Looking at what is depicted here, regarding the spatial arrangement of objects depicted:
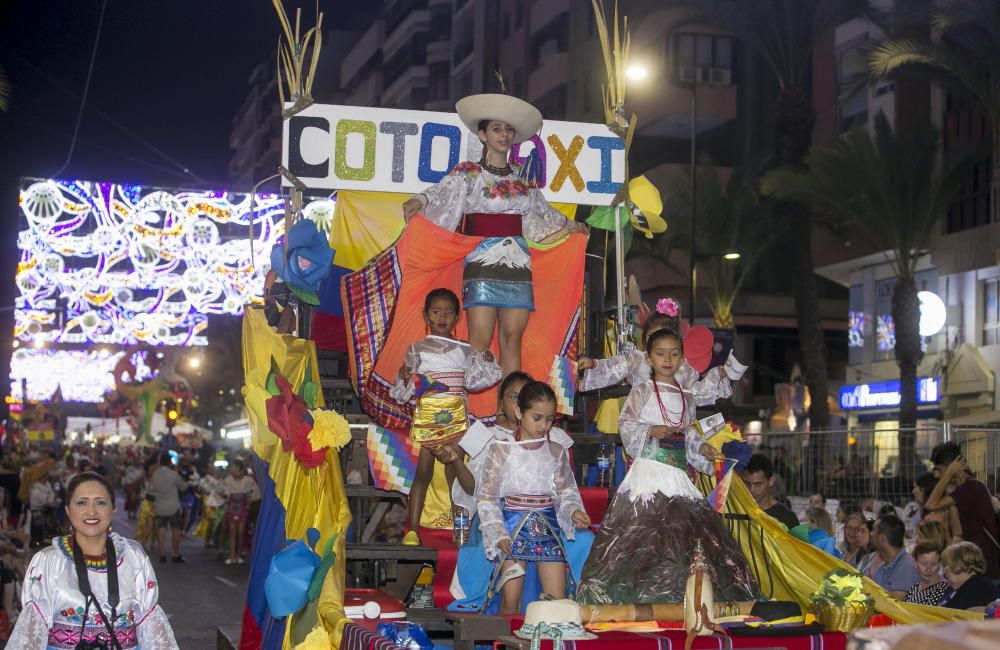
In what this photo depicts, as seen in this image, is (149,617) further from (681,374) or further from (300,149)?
(300,149)

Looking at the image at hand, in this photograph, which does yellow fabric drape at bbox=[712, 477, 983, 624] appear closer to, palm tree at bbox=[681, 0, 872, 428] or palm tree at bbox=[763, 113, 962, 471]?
palm tree at bbox=[763, 113, 962, 471]

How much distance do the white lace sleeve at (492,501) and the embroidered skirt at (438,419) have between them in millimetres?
922

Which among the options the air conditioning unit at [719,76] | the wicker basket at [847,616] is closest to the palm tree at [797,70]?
the air conditioning unit at [719,76]

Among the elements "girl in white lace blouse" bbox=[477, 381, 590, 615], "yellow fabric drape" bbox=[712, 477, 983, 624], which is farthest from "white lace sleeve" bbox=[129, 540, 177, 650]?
"yellow fabric drape" bbox=[712, 477, 983, 624]

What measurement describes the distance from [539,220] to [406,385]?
1641 mm

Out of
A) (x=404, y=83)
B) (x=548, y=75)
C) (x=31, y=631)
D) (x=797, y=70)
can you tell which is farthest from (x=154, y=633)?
(x=404, y=83)

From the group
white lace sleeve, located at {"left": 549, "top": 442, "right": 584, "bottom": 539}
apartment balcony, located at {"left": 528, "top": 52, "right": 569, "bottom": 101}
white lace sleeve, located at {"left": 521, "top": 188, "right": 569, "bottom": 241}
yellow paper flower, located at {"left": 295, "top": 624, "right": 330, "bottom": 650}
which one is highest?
apartment balcony, located at {"left": 528, "top": 52, "right": 569, "bottom": 101}

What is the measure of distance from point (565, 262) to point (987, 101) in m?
16.1

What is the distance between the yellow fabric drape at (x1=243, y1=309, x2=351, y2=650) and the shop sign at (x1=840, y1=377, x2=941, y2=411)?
23893 millimetres

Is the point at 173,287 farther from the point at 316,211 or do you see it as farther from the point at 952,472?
the point at 952,472

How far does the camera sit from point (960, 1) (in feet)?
76.1

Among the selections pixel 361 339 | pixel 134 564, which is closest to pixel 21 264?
pixel 361 339

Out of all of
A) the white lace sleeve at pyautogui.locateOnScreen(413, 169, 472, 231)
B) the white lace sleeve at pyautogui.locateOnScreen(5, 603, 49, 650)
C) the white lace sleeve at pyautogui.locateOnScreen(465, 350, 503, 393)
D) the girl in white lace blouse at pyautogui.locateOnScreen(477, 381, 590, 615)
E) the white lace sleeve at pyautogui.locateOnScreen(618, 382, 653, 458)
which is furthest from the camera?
the white lace sleeve at pyautogui.locateOnScreen(413, 169, 472, 231)

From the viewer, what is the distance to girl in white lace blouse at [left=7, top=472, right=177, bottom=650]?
18.5ft
